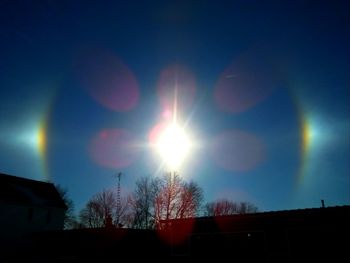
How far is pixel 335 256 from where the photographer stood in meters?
15.7

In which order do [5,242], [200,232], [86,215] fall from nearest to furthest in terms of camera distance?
[200,232] → [5,242] → [86,215]

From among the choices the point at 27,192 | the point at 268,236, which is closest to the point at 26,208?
the point at 27,192

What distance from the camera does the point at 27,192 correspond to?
39.0 m

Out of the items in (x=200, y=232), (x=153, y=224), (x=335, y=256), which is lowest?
(x=335, y=256)

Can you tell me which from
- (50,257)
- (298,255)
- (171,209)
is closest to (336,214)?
(298,255)

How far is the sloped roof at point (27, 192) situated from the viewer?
3600cm

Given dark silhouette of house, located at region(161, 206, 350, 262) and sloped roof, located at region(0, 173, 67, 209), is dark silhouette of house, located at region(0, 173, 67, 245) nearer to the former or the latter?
sloped roof, located at region(0, 173, 67, 209)

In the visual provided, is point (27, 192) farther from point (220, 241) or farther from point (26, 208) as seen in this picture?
point (220, 241)

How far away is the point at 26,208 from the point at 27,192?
3021 millimetres

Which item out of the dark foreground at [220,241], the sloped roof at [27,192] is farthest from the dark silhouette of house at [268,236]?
the sloped roof at [27,192]

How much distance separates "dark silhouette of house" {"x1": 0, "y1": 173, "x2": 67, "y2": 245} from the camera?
1342 inches

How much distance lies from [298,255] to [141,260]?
406 inches

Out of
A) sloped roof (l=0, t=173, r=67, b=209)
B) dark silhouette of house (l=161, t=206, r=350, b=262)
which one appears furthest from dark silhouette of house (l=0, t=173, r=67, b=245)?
dark silhouette of house (l=161, t=206, r=350, b=262)

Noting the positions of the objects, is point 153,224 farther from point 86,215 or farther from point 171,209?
point 86,215
